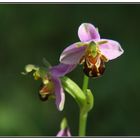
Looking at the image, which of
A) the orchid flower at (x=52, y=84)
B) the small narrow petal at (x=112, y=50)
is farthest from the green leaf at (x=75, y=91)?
the small narrow petal at (x=112, y=50)

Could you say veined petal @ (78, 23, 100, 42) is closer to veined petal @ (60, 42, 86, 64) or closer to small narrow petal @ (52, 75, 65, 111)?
veined petal @ (60, 42, 86, 64)

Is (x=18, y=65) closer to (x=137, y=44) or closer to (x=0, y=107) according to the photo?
(x=0, y=107)

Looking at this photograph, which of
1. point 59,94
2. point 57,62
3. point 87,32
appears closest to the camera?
point 87,32

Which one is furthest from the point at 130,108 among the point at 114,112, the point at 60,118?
the point at 60,118

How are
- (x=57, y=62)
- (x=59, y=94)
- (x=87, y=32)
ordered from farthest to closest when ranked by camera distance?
(x=57, y=62) < (x=59, y=94) < (x=87, y=32)

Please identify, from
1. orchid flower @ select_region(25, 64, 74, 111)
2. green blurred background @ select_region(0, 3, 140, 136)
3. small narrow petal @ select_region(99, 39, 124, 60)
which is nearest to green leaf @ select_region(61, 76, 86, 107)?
orchid flower @ select_region(25, 64, 74, 111)

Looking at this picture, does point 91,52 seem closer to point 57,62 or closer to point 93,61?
point 93,61

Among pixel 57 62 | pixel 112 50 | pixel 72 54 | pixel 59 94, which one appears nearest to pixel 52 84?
pixel 59 94

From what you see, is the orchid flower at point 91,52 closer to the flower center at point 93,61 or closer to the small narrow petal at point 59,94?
the flower center at point 93,61
